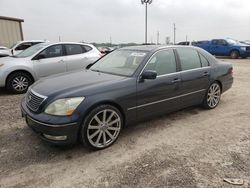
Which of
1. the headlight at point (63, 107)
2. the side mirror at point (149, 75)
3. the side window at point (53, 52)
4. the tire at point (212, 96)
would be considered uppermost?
the side window at point (53, 52)

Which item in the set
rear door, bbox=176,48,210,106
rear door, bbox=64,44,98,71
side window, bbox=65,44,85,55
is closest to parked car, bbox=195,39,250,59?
rear door, bbox=64,44,98,71

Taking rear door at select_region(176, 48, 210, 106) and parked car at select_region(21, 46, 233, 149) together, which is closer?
parked car at select_region(21, 46, 233, 149)

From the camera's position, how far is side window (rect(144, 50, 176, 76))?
3.79 m

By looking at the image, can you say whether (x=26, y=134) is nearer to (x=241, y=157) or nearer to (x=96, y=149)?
(x=96, y=149)

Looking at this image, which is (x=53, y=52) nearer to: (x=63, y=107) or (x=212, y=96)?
(x=63, y=107)

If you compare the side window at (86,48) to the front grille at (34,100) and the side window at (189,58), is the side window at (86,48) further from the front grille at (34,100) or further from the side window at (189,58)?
the front grille at (34,100)

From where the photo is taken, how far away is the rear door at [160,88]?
3.57m

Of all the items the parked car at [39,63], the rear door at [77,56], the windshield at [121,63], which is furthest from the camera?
the rear door at [77,56]

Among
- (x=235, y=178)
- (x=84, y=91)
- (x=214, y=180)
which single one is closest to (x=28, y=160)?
(x=84, y=91)

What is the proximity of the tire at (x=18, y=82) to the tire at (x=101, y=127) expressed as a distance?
4.21m

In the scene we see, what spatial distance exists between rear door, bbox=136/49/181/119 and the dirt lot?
38cm

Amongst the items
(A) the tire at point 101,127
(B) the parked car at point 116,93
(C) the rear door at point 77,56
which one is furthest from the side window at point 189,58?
(C) the rear door at point 77,56

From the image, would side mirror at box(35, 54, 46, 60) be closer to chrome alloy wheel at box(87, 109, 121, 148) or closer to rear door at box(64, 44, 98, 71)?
rear door at box(64, 44, 98, 71)

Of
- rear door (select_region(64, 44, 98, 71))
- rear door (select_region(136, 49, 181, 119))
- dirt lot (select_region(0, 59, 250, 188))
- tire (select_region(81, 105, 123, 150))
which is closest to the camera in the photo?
dirt lot (select_region(0, 59, 250, 188))
